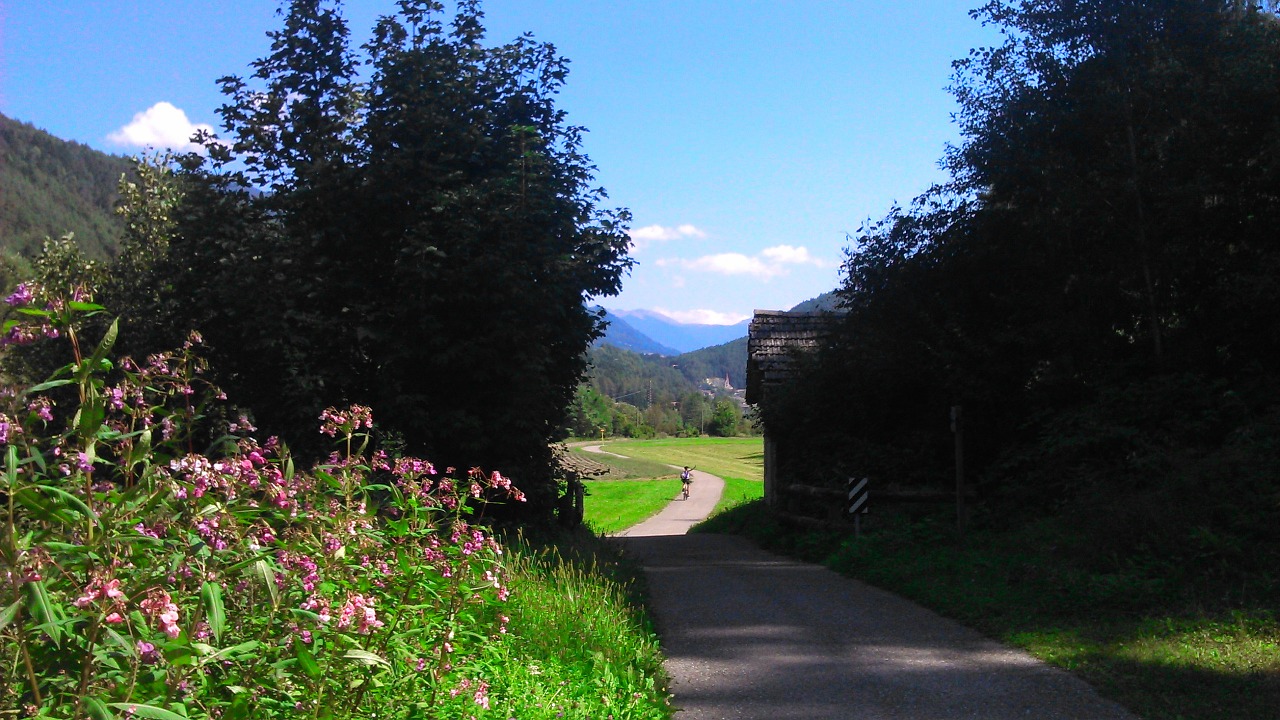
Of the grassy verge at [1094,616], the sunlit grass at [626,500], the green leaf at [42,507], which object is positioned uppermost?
the green leaf at [42,507]

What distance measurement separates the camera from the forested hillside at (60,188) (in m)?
68.2

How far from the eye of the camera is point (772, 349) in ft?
86.0

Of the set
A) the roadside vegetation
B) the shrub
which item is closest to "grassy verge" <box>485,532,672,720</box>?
the roadside vegetation

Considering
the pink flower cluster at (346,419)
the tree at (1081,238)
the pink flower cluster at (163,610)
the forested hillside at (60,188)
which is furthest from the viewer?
the forested hillside at (60,188)

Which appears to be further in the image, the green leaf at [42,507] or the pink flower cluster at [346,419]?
the pink flower cluster at [346,419]

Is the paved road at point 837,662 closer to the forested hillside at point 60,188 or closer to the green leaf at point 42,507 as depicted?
the green leaf at point 42,507

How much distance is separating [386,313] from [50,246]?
62.7 feet

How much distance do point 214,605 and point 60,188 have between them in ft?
345

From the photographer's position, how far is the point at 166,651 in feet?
9.95

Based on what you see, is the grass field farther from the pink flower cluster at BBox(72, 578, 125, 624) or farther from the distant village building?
the pink flower cluster at BBox(72, 578, 125, 624)

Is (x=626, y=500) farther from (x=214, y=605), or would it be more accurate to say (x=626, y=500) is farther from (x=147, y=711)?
(x=147, y=711)

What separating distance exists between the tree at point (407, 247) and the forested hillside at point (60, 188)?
51.1 metres

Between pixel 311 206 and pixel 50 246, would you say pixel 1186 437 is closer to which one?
pixel 311 206

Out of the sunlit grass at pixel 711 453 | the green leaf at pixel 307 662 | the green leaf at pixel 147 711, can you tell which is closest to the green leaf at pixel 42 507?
the green leaf at pixel 147 711
